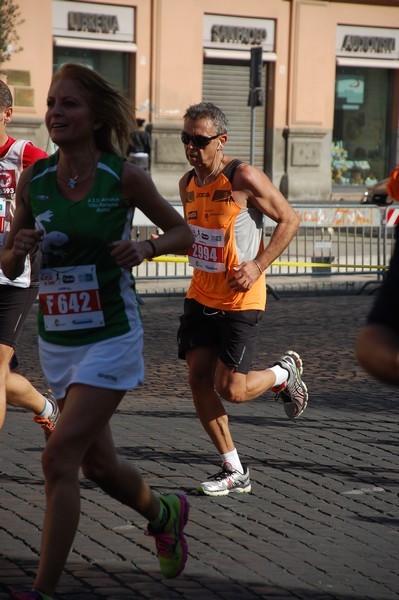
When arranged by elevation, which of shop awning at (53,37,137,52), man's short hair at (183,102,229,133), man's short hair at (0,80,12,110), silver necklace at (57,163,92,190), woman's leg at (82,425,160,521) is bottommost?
woman's leg at (82,425,160,521)

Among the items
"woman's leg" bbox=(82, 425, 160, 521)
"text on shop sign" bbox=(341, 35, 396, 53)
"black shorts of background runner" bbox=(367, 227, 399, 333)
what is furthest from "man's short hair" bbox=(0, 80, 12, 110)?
"text on shop sign" bbox=(341, 35, 396, 53)

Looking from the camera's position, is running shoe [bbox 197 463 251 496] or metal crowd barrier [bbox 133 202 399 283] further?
metal crowd barrier [bbox 133 202 399 283]

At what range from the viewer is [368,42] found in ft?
103

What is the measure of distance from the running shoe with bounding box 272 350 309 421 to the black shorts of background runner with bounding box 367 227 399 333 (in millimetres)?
3513

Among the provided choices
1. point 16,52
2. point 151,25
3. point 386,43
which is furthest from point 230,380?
point 386,43

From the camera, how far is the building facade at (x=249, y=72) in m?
26.8

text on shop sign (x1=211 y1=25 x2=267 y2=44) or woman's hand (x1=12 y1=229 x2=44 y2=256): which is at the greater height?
text on shop sign (x1=211 y1=25 x2=267 y2=44)

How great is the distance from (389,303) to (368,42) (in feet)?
93.9

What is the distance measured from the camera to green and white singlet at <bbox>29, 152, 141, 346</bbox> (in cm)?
434

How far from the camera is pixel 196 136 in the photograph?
627cm

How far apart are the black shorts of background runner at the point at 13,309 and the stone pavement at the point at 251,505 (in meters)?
0.73

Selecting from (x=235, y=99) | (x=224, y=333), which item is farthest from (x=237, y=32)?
(x=224, y=333)

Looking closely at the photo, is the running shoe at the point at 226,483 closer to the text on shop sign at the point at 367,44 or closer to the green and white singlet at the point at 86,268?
the green and white singlet at the point at 86,268

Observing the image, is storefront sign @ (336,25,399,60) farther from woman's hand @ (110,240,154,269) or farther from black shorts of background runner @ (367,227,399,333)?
black shorts of background runner @ (367,227,399,333)
